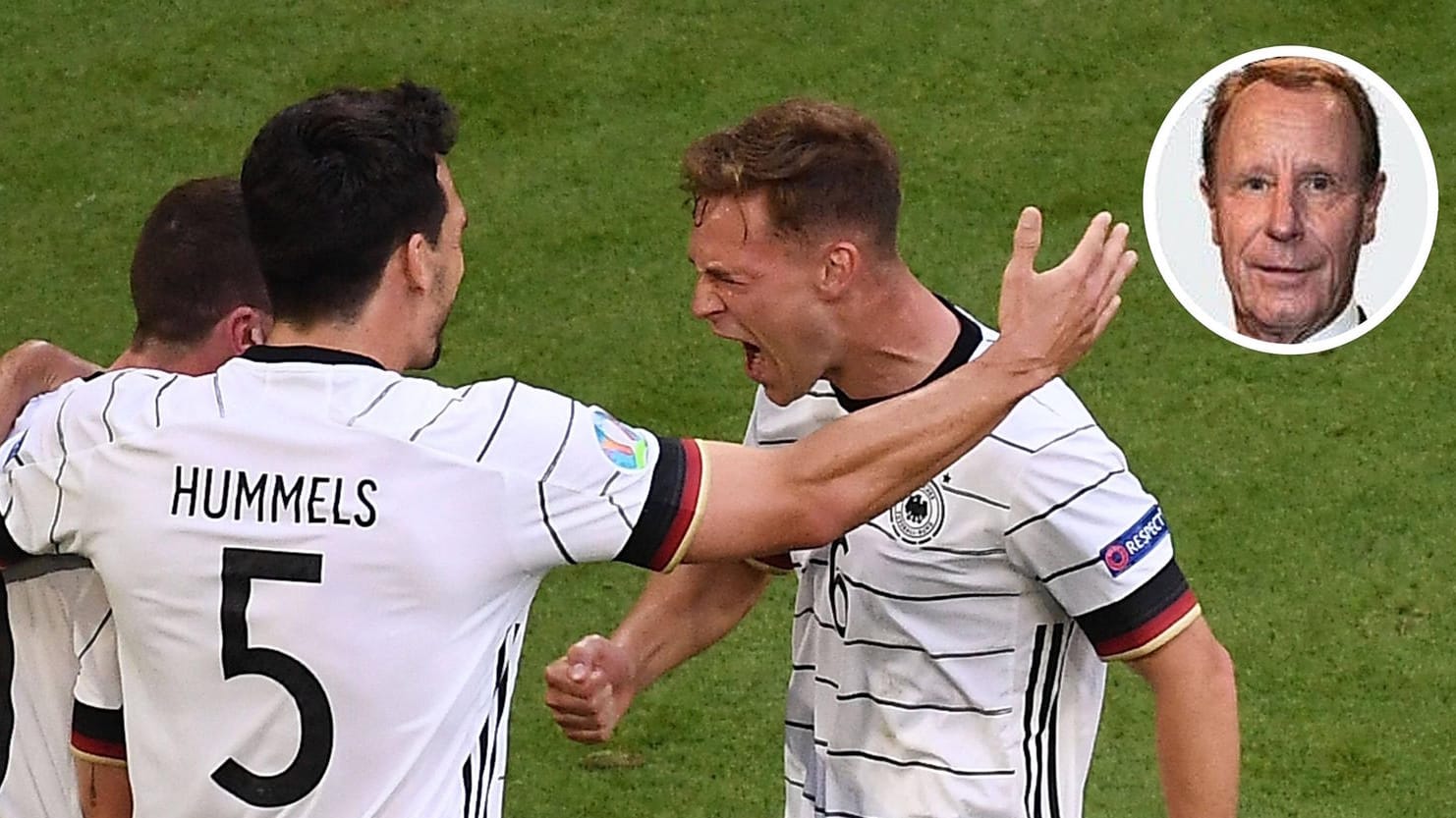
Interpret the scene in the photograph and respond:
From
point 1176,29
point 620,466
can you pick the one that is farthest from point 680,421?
point 620,466

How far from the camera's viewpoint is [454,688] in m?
2.39

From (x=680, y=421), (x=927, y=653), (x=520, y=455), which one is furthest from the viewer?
(x=680, y=421)

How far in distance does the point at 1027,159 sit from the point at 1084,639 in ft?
15.3

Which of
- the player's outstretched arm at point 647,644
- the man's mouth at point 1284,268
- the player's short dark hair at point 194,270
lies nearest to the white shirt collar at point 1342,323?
the man's mouth at point 1284,268

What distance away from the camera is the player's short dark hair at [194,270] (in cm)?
289

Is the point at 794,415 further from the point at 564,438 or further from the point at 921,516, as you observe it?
the point at 564,438

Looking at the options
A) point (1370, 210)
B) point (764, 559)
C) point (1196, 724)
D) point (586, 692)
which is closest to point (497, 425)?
point (586, 692)

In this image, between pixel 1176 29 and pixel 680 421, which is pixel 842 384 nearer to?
pixel 680 421

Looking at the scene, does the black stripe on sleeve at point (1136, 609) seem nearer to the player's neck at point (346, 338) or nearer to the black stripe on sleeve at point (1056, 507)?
the black stripe on sleeve at point (1056, 507)

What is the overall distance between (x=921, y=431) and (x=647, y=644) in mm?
890

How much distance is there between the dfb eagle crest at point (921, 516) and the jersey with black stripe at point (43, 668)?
3.38 feet

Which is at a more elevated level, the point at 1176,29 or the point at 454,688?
the point at 1176,29

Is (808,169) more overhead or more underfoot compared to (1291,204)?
more underfoot

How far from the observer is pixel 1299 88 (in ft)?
15.7
